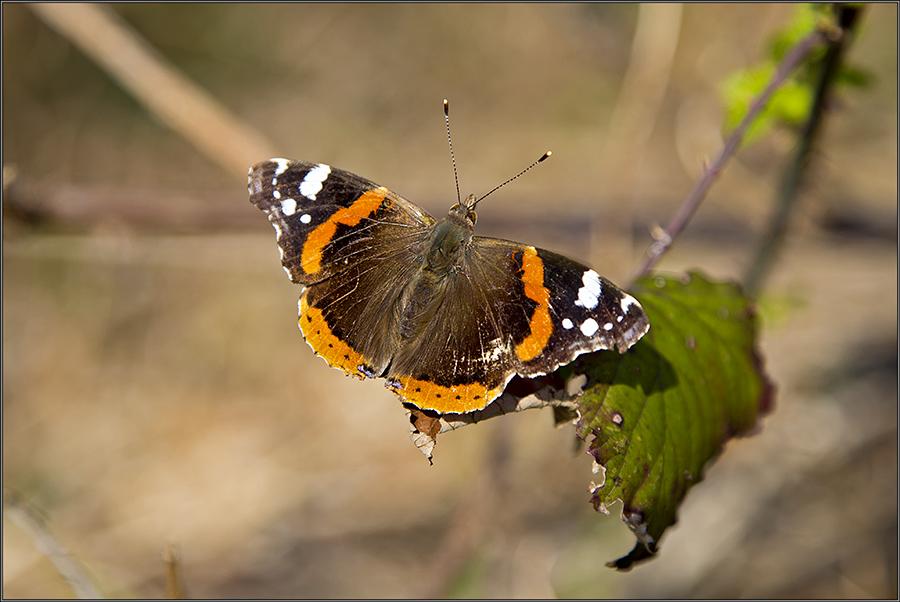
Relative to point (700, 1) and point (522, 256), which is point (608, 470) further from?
point (700, 1)

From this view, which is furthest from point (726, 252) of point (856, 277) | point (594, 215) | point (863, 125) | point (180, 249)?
point (180, 249)

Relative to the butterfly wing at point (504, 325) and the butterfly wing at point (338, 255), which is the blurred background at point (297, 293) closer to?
the butterfly wing at point (338, 255)

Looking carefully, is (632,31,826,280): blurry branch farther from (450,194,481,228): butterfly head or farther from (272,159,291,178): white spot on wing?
(272,159,291,178): white spot on wing

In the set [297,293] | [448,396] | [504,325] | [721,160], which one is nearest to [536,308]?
[504,325]

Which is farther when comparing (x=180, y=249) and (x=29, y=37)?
(x=29, y=37)

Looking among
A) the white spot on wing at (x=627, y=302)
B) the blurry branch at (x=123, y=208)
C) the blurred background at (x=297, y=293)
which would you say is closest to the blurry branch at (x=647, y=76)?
the blurred background at (x=297, y=293)

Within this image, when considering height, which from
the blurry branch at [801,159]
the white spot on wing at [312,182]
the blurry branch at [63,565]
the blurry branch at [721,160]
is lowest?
the blurry branch at [63,565]

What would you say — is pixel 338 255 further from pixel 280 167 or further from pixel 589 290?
pixel 589 290
